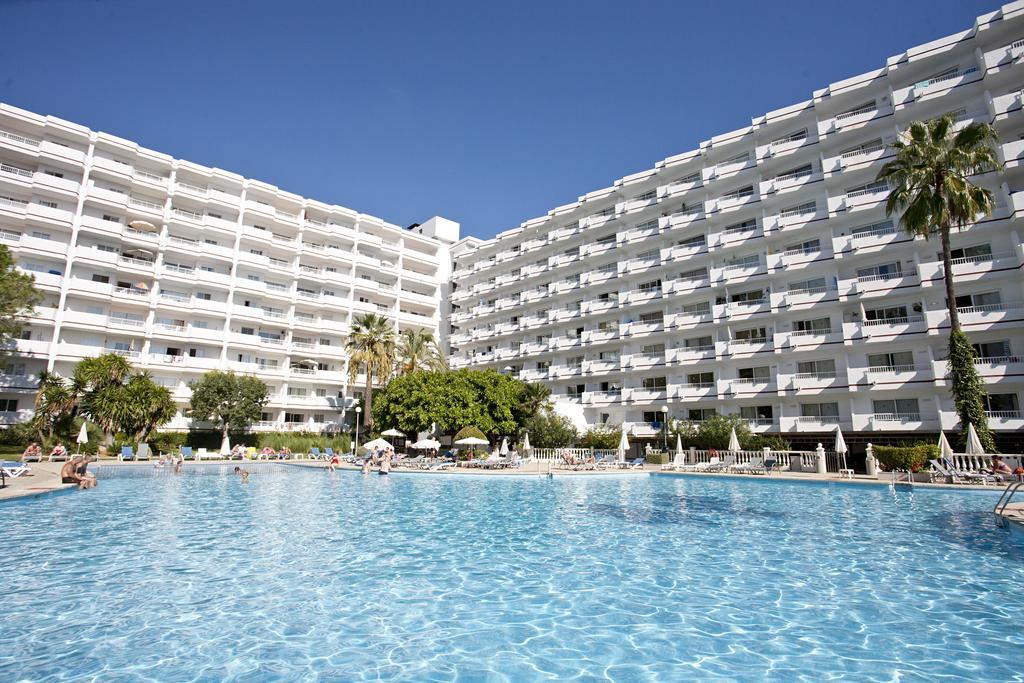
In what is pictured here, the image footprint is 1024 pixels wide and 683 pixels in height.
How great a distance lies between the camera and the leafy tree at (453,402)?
3897 cm

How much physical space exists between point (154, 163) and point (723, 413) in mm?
54310

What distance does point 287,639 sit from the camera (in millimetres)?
6566

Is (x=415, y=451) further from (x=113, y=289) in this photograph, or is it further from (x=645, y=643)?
(x=645, y=643)

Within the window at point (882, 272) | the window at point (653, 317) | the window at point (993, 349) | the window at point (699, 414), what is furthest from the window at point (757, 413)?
the window at point (993, 349)

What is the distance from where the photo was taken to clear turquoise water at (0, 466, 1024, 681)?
5984 mm

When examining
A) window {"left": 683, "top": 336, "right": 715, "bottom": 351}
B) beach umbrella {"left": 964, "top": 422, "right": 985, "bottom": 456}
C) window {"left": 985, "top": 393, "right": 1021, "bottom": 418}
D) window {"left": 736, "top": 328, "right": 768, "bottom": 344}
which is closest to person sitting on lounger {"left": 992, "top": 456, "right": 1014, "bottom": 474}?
beach umbrella {"left": 964, "top": 422, "right": 985, "bottom": 456}

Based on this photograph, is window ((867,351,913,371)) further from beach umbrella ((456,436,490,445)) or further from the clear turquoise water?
beach umbrella ((456,436,490,445))

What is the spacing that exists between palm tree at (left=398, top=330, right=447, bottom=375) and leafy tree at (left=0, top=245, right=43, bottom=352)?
26.7m

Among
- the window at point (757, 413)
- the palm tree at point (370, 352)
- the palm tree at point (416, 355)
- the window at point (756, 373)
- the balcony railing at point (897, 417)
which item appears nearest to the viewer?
the balcony railing at point (897, 417)

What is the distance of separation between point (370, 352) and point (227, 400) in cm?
1199

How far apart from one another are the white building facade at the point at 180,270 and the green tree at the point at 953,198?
48.0m

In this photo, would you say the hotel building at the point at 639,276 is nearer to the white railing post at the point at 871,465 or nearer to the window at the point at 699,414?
the window at the point at 699,414

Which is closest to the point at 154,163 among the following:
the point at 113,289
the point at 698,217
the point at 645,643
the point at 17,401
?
the point at 113,289

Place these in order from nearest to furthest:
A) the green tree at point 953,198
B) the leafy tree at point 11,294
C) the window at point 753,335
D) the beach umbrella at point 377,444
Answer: the green tree at point 953,198 → the leafy tree at point 11,294 → the beach umbrella at point 377,444 → the window at point 753,335
